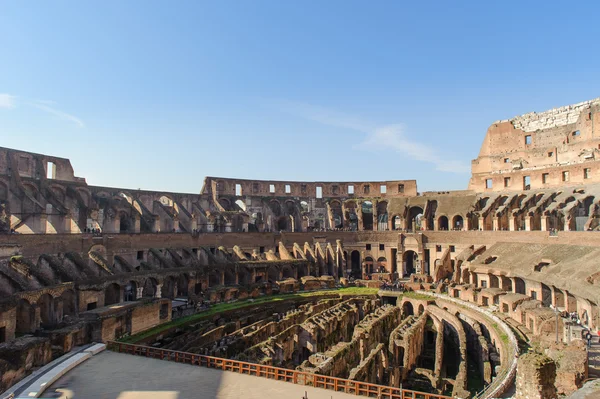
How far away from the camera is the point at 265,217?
172ft

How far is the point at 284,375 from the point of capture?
15.1m

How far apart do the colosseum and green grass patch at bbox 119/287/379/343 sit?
180 millimetres

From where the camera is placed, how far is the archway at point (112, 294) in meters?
28.6

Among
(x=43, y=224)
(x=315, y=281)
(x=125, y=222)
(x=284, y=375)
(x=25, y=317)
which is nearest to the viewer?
(x=284, y=375)

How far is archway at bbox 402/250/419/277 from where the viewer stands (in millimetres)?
49366

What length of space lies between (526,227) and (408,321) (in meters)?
17.8

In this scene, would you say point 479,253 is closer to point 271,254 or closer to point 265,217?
point 271,254

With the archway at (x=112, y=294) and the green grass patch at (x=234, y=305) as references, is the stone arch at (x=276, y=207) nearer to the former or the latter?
the green grass patch at (x=234, y=305)

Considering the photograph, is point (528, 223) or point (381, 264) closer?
point (528, 223)

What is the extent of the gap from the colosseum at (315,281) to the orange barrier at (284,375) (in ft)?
0.34

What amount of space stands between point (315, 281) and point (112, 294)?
58.9 feet

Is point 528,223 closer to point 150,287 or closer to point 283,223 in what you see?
point 283,223

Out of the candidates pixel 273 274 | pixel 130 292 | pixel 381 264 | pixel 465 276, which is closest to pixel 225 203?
pixel 273 274

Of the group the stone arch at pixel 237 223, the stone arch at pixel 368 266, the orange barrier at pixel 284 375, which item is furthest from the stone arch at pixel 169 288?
the stone arch at pixel 368 266
